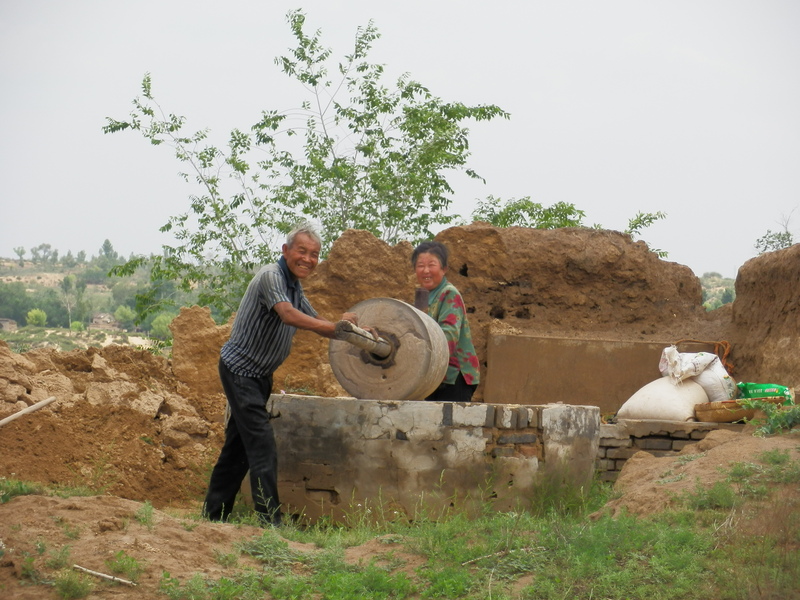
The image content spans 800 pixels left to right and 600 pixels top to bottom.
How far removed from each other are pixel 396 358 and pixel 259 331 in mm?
1043

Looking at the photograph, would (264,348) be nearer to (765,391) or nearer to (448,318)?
(448,318)

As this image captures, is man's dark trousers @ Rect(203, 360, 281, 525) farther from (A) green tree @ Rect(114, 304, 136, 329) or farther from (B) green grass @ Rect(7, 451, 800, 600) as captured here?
(A) green tree @ Rect(114, 304, 136, 329)

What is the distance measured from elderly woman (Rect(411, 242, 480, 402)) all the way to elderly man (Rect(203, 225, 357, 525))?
109 centimetres

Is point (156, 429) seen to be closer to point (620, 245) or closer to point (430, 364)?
point (430, 364)

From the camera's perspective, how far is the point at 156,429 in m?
7.90

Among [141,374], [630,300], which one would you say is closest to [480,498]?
[141,374]

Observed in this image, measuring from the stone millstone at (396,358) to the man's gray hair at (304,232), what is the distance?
73 cm

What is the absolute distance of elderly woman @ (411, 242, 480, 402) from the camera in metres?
6.53

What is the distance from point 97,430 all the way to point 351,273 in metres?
3.49

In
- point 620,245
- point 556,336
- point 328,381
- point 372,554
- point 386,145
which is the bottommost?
point 372,554

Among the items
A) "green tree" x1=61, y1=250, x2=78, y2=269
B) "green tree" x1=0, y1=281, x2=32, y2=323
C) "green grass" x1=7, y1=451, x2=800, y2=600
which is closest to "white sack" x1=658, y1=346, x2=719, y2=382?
"green grass" x1=7, y1=451, x2=800, y2=600

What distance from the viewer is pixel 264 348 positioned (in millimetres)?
5570

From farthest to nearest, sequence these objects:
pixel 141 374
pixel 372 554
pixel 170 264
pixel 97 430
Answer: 1. pixel 170 264
2. pixel 141 374
3. pixel 97 430
4. pixel 372 554

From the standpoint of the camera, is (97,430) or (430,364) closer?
(430,364)
